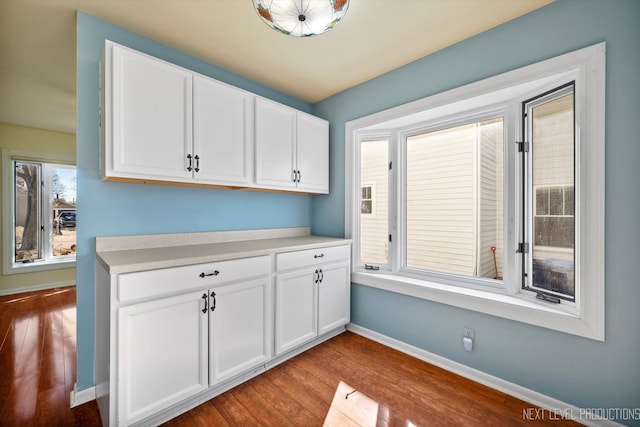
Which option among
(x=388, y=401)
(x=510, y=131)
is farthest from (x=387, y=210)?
(x=388, y=401)

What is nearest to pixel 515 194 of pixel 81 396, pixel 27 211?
pixel 81 396

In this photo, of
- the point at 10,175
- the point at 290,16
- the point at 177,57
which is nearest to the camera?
the point at 290,16

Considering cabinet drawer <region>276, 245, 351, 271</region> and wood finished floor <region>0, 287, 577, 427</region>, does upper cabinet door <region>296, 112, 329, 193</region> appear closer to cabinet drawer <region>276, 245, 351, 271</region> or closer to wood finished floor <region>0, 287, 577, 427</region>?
cabinet drawer <region>276, 245, 351, 271</region>

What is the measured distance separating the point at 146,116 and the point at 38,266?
4.38 metres

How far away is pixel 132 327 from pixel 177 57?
2.06 metres

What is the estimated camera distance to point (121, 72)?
5.44 feet

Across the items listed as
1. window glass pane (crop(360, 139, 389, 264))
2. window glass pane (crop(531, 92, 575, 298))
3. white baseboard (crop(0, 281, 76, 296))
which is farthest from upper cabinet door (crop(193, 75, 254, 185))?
white baseboard (crop(0, 281, 76, 296))

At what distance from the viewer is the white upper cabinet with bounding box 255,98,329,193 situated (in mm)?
2393

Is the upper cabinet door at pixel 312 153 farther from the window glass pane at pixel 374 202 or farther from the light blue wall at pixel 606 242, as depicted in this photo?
the light blue wall at pixel 606 242

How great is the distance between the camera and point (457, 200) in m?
2.41

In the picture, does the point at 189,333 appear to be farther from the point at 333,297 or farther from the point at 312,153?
the point at 312,153

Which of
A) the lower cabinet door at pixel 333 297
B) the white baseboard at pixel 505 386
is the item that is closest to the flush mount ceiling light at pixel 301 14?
the lower cabinet door at pixel 333 297

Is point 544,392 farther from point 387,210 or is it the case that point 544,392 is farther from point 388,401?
point 387,210

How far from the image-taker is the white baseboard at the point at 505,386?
5.22ft
